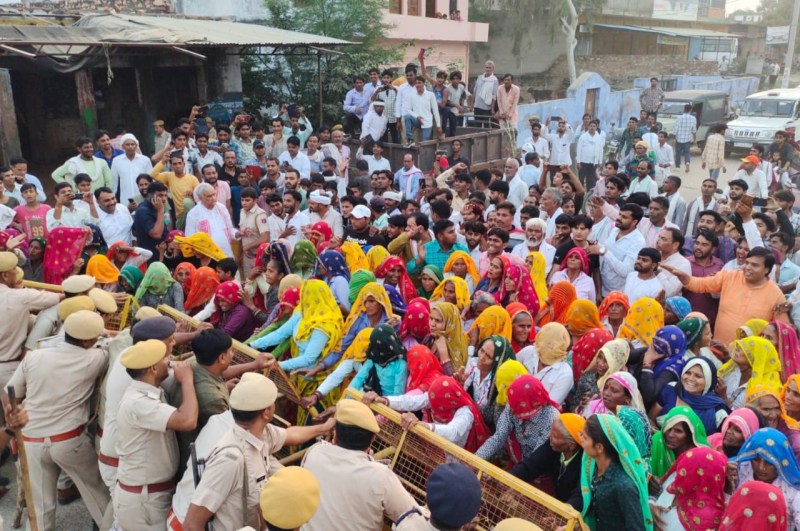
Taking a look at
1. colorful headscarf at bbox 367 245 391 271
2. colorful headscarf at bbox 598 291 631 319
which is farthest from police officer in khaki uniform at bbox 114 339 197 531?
colorful headscarf at bbox 598 291 631 319

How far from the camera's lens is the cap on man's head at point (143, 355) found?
345cm

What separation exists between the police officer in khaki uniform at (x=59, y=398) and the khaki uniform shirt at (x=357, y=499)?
1.97 m

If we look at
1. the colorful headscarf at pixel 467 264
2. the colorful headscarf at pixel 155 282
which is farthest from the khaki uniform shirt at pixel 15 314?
the colorful headscarf at pixel 467 264

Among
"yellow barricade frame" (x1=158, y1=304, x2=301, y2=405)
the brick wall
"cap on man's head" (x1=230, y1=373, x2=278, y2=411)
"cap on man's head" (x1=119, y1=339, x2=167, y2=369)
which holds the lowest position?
"yellow barricade frame" (x1=158, y1=304, x2=301, y2=405)

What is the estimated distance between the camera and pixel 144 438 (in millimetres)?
3531

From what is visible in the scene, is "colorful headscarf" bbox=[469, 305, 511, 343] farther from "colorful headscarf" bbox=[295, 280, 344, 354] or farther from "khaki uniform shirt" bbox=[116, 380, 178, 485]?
"khaki uniform shirt" bbox=[116, 380, 178, 485]

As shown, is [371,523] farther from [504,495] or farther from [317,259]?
[317,259]

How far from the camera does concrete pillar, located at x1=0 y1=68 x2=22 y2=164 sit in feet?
36.6

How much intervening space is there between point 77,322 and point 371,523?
7.40 ft

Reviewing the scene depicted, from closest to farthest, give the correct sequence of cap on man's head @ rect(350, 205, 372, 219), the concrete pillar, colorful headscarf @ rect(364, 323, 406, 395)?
1. colorful headscarf @ rect(364, 323, 406, 395)
2. cap on man's head @ rect(350, 205, 372, 219)
3. the concrete pillar

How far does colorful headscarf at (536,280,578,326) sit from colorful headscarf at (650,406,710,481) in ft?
6.43

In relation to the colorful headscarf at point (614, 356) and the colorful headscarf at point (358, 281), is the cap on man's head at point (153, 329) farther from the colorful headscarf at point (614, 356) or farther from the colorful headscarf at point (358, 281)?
the colorful headscarf at point (614, 356)

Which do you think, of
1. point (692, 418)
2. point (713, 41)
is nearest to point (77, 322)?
point (692, 418)

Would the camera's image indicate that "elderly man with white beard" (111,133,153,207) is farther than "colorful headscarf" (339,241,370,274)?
Yes
